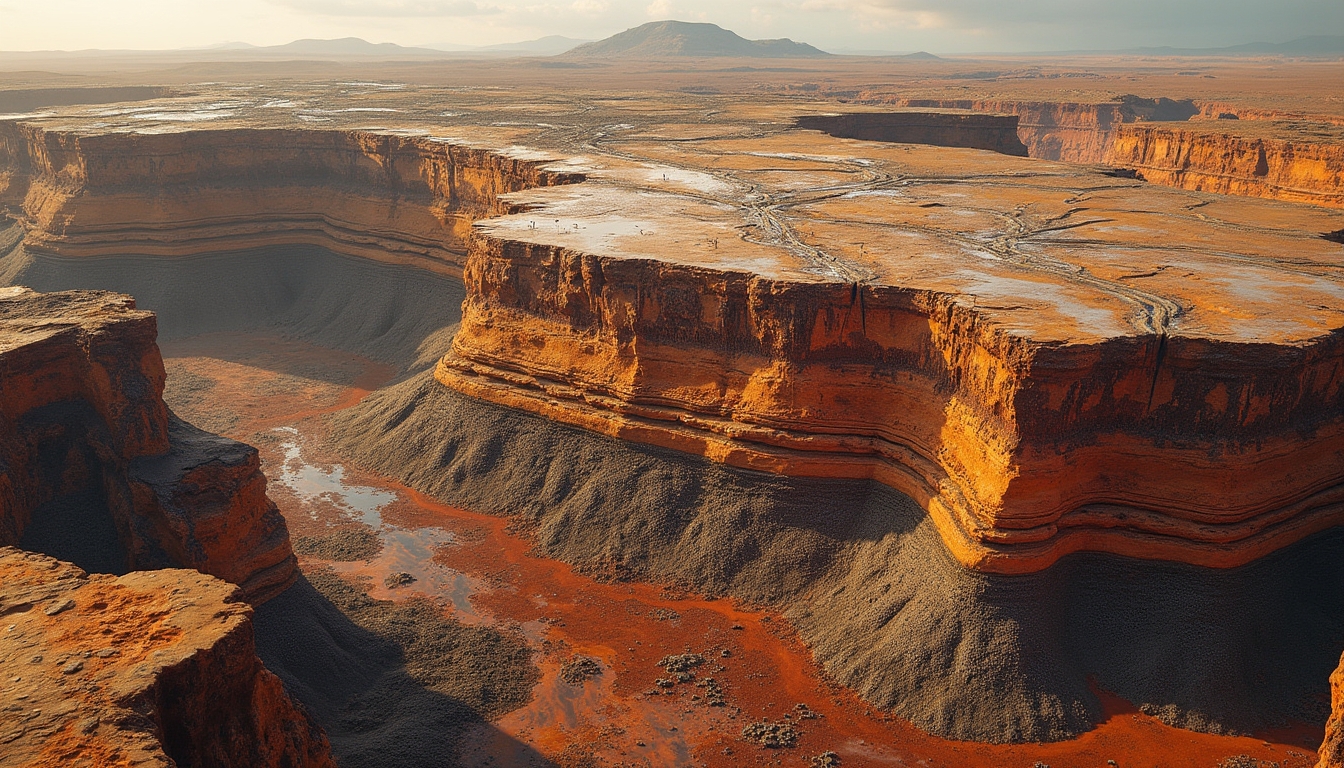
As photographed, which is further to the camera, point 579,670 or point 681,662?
point 681,662

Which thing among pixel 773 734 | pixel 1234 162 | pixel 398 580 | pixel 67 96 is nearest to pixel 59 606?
pixel 398 580

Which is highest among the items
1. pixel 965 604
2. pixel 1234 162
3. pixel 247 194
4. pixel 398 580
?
pixel 1234 162

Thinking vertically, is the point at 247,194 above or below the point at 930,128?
below

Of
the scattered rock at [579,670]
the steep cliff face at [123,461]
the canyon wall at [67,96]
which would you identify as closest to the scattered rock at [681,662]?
the scattered rock at [579,670]

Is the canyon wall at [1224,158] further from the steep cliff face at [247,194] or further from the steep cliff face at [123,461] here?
the steep cliff face at [123,461]

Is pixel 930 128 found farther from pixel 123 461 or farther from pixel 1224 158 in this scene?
pixel 123 461

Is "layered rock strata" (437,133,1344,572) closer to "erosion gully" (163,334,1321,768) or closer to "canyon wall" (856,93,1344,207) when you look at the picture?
"erosion gully" (163,334,1321,768)

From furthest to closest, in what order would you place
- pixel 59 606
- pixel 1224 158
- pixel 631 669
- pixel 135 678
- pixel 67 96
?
pixel 67 96, pixel 1224 158, pixel 631 669, pixel 59 606, pixel 135 678

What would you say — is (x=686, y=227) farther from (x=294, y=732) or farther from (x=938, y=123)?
(x=938, y=123)
